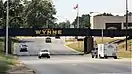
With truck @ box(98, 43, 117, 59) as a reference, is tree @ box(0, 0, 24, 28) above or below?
above

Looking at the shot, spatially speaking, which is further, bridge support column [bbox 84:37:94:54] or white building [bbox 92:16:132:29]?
white building [bbox 92:16:132:29]

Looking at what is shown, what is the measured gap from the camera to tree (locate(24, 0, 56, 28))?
165750 millimetres

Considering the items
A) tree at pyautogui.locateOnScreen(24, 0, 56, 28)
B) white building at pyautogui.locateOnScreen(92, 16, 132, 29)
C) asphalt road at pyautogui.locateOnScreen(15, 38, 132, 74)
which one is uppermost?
tree at pyautogui.locateOnScreen(24, 0, 56, 28)

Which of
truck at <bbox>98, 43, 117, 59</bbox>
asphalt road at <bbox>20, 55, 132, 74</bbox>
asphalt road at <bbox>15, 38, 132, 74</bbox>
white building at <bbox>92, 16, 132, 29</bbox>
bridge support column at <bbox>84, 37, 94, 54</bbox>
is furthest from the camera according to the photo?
white building at <bbox>92, 16, 132, 29</bbox>

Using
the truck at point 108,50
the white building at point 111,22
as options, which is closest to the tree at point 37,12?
the white building at point 111,22

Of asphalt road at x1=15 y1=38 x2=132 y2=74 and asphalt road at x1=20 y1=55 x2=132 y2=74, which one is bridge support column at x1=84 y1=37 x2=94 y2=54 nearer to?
asphalt road at x1=15 y1=38 x2=132 y2=74

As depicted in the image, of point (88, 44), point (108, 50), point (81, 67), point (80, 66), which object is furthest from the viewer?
point (88, 44)

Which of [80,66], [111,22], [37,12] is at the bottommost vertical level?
[80,66]

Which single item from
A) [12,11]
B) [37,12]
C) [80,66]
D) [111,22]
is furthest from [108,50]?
[37,12]

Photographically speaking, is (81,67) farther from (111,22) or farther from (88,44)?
(111,22)

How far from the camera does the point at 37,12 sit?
168500 mm

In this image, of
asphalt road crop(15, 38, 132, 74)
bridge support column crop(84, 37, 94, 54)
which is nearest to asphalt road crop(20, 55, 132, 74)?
asphalt road crop(15, 38, 132, 74)

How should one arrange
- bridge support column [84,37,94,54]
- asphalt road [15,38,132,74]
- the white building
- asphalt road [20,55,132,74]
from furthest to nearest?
the white building → bridge support column [84,37,94,54] → asphalt road [15,38,132,74] → asphalt road [20,55,132,74]

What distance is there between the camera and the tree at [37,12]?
16575 cm
